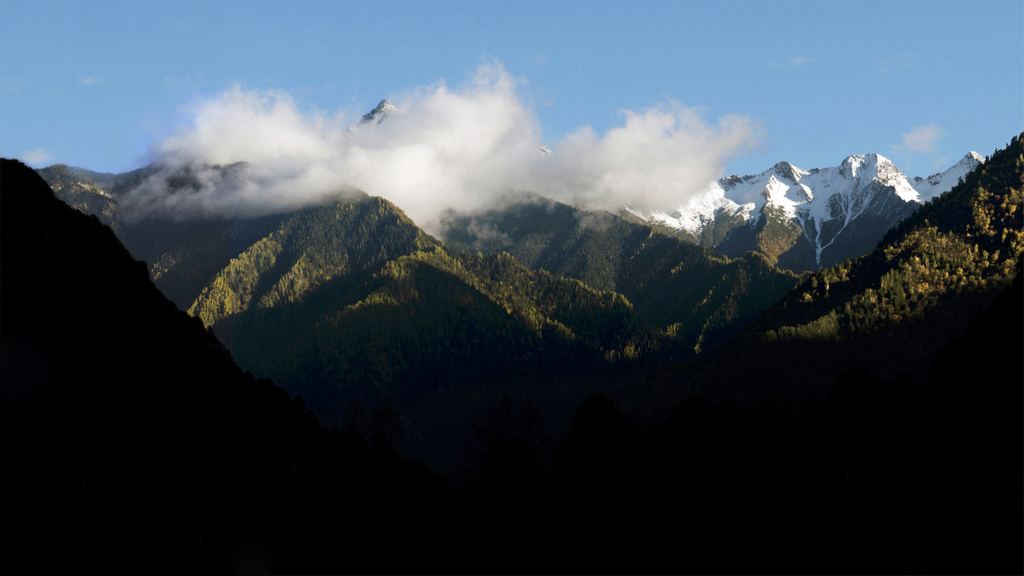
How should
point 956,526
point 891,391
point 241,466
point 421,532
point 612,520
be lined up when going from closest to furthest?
point 956,526
point 241,466
point 421,532
point 612,520
point 891,391

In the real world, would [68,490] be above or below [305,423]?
below

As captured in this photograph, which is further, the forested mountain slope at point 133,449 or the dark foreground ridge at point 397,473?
the dark foreground ridge at point 397,473

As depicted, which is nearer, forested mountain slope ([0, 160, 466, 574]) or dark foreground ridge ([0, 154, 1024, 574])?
forested mountain slope ([0, 160, 466, 574])

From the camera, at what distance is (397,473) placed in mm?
105375

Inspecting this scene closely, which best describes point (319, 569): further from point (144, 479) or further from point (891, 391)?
point (891, 391)

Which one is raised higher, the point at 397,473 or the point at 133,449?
the point at 133,449

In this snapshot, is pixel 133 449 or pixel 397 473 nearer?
pixel 133 449

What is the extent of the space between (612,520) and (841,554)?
36.1m

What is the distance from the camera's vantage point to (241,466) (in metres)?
72.9

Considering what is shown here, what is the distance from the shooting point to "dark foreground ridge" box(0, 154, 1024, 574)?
59.6 m

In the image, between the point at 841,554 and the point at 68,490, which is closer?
the point at 68,490

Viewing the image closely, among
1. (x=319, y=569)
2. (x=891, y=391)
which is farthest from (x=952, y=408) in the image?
(x=319, y=569)

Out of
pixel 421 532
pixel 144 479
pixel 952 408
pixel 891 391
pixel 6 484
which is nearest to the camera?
pixel 6 484

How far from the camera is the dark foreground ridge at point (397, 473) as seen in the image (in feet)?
196
